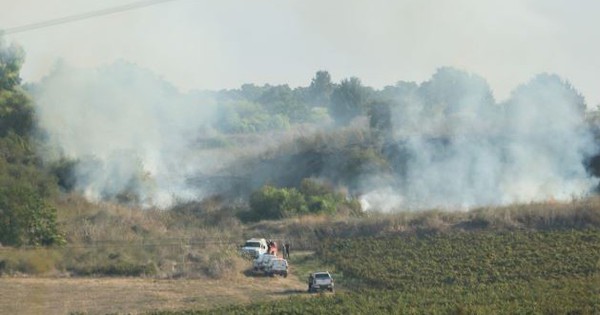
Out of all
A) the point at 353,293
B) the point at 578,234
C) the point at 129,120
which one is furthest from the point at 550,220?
the point at 129,120

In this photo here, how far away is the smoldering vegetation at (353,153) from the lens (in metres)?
72.7

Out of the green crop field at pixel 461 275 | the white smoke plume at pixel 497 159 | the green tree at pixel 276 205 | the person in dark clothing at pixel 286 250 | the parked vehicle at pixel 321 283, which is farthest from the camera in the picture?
the white smoke plume at pixel 497 159

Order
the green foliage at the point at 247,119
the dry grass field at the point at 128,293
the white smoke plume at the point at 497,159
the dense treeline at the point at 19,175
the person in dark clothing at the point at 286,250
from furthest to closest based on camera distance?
1. the green foliage at the point at 247,119
2. the white smoke plume at the point at 497,159
3. the person in dark clothing at the point at 286,250
4. the dense treeline at the point at 19,175
5. the dry grass field at the point at 128,293

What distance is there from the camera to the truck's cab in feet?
177

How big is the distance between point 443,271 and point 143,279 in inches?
574

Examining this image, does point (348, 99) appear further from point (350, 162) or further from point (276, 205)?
point (276, 205)

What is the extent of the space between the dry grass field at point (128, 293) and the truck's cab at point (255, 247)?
167 inches

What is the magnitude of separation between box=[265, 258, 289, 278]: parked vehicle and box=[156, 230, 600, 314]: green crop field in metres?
2.82

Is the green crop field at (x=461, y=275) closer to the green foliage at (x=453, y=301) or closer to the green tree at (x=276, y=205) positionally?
the green foliage at (x=453, y=301)

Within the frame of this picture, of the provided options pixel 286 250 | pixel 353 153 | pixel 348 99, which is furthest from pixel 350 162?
pixel 348 99

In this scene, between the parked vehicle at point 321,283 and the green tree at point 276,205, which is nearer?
the parked vehicle at point 321,283

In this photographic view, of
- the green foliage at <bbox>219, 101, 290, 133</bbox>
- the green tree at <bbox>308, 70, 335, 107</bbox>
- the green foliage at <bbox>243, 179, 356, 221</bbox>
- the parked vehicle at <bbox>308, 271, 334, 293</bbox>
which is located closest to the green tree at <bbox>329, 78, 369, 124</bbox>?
the green foliage at <bbox>219, 101, 290, 133</bbox>

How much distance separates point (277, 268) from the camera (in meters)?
50.3

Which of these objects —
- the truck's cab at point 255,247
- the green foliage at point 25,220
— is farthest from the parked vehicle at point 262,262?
A: the green foliage at point 25,220
